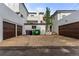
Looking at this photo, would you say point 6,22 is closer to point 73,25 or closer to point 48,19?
point 73,25

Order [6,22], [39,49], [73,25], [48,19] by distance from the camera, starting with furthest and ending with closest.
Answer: [48,19], [73,25], [6,22], [39,49]

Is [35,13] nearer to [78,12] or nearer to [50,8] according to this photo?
[50,8]

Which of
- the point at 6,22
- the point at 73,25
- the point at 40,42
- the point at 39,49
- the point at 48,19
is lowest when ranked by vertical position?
the point at 39,49

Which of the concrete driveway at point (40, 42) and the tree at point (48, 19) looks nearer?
the concrete driveway at point (40, 42)

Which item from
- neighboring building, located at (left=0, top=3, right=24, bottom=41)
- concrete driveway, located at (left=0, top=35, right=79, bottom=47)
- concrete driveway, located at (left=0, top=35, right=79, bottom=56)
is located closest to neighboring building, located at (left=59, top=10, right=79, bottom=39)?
concrete driveway, located at (left=0, top=35, right=79, bottom=47)

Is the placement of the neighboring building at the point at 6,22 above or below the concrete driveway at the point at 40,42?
above

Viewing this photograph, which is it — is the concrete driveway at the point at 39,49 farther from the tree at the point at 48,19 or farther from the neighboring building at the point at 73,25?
the tree at the point at 48,19

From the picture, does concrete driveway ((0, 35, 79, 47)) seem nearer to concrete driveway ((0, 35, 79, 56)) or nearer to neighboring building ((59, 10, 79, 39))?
concrete driveway ((0, 35, 79, 56))

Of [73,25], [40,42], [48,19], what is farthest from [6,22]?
[48,19]

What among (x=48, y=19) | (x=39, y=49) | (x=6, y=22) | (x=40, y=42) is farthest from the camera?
(x=48, y=19)

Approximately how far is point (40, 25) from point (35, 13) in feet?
65.9

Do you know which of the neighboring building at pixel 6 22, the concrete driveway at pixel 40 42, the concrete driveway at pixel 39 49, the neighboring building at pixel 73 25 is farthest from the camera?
the neighboring building at pixel 73 25

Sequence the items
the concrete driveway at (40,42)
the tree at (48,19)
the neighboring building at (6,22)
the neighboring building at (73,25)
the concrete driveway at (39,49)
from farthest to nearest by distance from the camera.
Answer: the tree at (48,19) → the neighboring building at (73,25) → the neighboring building at (6,22) → the concrete driveway at (40,42) → the concrete driveway at (39,49)

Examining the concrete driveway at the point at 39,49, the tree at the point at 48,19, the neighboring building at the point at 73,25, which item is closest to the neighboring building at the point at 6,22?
the concrete driveway at the point at 39,49
